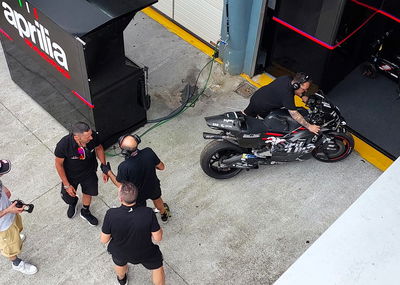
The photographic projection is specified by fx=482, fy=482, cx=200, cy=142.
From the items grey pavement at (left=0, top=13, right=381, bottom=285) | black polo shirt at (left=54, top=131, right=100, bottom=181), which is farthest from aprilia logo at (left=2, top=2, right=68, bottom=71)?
grey pavement at (left=0, top=13, right=381, bottom=285)

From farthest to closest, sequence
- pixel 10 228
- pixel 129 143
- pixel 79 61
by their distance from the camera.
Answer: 1. pixel 79 61
2. pixel 10 228
3. pixel 129 143

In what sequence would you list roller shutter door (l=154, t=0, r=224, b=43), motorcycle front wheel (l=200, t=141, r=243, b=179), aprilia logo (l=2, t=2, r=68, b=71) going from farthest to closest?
roller shutter door (l=154, t=0, r=224, b=43)
motorcycle front wheel (l=200, t=141, r=243, b=179)
aprilia logo (l=2, t=2, r=68, b=71)

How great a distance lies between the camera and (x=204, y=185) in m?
6.74

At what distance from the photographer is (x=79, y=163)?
552 centimetres

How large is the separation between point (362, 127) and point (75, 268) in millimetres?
4760

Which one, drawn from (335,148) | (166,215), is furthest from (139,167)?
(335,148)

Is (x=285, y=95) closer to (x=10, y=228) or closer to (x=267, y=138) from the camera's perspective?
(x=267, y=138)

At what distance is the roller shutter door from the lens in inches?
331

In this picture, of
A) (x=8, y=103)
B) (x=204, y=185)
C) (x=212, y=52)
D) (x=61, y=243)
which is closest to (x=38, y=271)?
(x=61, y=243)

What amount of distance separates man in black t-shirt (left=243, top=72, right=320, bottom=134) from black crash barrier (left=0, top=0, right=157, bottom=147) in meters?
1.73

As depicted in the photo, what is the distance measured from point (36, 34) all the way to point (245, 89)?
11.6 feet

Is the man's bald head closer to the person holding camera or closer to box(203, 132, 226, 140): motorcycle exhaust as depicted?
the person holding camera

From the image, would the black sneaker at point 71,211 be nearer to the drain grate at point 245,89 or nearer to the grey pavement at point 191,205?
the grey pavement at point 191,205

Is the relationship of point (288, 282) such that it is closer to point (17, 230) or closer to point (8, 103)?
point (17, 230)
